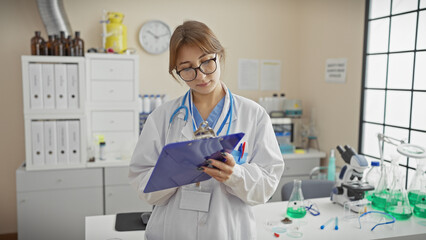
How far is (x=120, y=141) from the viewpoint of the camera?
343cm

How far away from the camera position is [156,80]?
392cm

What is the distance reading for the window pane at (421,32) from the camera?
279 cm

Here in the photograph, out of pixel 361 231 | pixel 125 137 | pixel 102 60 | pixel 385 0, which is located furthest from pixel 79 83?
pixel 385 0

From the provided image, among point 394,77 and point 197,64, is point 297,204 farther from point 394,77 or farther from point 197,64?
point 394,77

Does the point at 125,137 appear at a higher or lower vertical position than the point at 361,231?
higher

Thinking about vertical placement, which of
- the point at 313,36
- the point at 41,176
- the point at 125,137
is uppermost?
the point at 313,36

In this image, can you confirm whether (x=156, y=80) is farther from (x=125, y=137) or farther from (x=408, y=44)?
(x=408, y=44)

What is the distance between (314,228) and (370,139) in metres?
1.71

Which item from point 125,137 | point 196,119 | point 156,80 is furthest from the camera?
point 156,80

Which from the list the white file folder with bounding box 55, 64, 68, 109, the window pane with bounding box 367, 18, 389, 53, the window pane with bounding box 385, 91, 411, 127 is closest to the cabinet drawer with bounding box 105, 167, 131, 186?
the white file folder with bounding box 55, 64, 68, 109

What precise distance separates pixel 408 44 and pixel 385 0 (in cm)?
48

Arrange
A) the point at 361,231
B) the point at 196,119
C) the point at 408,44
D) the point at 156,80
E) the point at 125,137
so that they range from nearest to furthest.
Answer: the point at 196,119 < the point at 361,231 < the point at 408,44 < the point at 125,137 < the point at 156,80

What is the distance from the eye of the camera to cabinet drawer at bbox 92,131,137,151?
3410 mm

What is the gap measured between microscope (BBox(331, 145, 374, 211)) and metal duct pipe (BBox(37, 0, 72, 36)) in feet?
8.70
